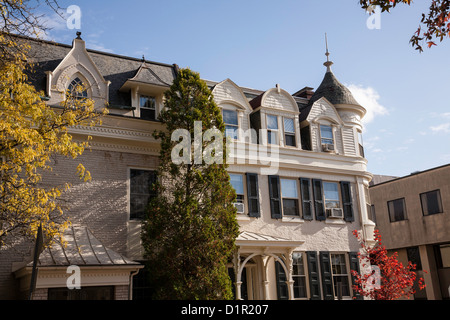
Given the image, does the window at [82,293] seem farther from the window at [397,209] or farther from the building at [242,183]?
the window at [397,209]

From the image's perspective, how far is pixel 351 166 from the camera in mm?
22203

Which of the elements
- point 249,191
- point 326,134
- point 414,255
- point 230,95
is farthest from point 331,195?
point 414,255

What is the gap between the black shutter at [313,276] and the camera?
1912 cm

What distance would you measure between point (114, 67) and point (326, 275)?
12094mm

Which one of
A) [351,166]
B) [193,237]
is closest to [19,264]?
[193,237]

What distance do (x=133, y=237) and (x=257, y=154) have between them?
6.44 meters

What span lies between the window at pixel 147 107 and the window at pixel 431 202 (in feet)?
68.3

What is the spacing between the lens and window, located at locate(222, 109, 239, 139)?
19703mm

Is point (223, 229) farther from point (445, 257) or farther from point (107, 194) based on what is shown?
point (445, 257)

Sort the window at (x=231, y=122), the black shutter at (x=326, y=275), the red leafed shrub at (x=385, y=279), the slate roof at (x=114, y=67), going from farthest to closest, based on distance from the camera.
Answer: the window at (x=231, y=122) < the black shutter at (x=326, y=275) < the red leafed shrub at (x=385, y=279) < the slate roof at (x=114, y=67)

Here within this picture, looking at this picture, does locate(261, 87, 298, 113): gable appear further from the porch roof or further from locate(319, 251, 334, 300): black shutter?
locate(319, 251, 334, 300): black shutter

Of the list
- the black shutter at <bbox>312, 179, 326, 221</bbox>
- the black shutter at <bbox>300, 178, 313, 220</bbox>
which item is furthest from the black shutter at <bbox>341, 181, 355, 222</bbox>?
the black shutter at <bbox>300, 178, 313, 220</bbox>

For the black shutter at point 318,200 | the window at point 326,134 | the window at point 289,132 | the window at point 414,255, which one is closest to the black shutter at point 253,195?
the window at point 289,132

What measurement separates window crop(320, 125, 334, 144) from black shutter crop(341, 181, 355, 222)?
2040 mm
